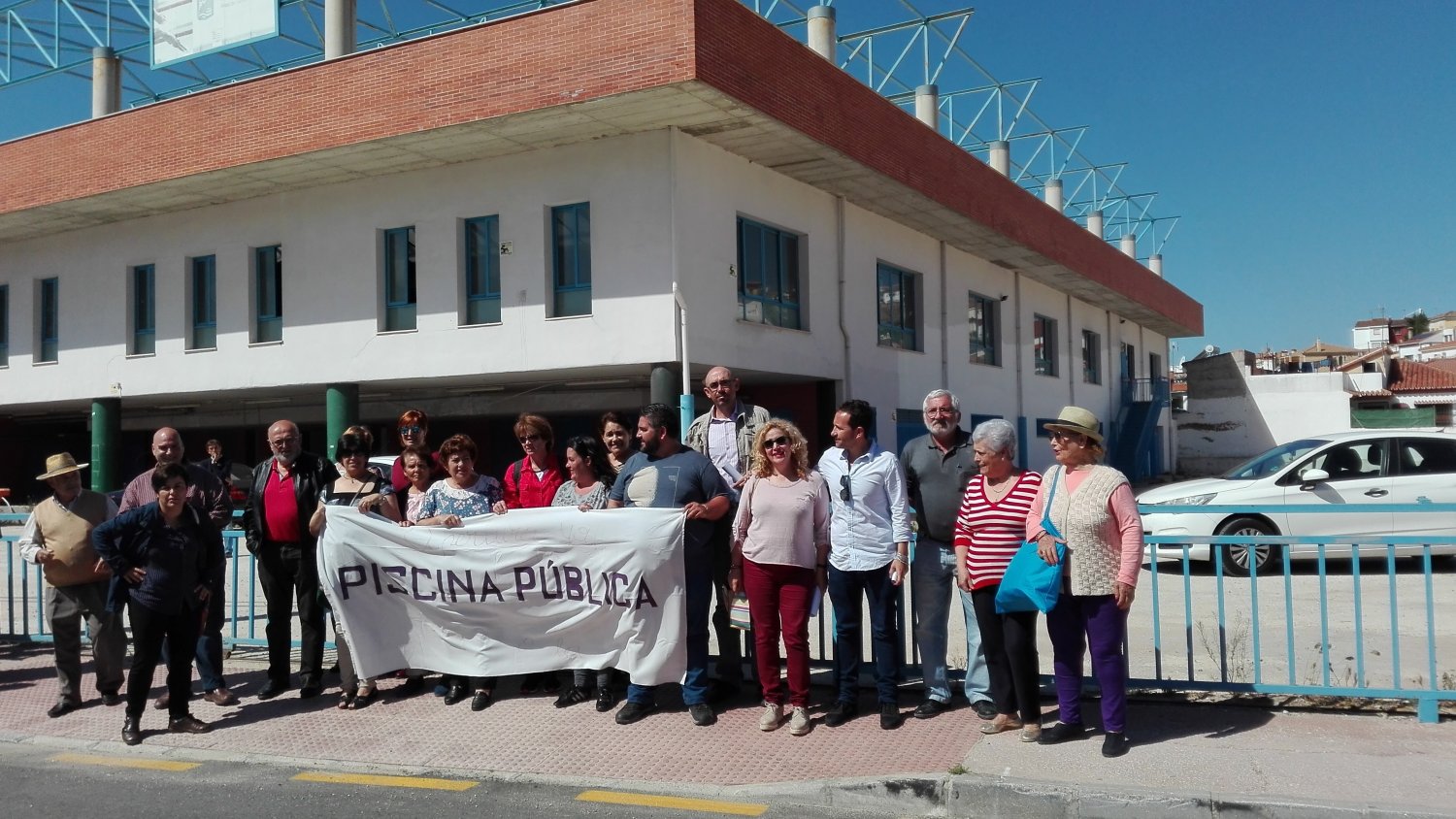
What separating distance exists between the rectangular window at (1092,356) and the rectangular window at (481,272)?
21.3 metres

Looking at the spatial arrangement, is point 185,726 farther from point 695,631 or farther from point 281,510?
point 695,631

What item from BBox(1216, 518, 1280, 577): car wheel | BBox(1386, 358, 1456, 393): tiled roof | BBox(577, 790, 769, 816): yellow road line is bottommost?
BBox(577, 790, 769, 816): yellow road line

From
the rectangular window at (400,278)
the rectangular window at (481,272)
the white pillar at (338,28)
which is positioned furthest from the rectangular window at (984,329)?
the white pillar at (338,28)

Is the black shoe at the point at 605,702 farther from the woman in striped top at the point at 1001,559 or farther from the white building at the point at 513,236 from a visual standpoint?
the white building at the point at 513,236

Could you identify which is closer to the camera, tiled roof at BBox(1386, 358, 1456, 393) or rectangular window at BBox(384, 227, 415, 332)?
rectangular window at BBox(384, 227, 415, 332)

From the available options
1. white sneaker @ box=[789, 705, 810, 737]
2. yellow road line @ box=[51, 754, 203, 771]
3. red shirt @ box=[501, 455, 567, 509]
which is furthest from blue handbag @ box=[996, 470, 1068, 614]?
yellow road line @ box=[51, 754, 203, 771]

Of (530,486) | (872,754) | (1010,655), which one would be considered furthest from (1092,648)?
(530,486)

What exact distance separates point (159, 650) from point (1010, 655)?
4851 millimetres

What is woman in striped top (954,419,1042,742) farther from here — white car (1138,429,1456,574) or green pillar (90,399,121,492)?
green pillar (90,399,121,492)

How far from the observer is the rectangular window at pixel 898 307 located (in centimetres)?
2180

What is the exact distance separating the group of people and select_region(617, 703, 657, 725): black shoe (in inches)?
1.2

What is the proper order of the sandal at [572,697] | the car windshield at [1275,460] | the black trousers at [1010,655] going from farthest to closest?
the car windshield at [1275,460], the sandal at [572,697], the black trousers at [1010,655]

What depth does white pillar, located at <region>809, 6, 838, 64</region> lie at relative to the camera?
61.9 ft

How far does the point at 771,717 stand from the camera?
625 cm
